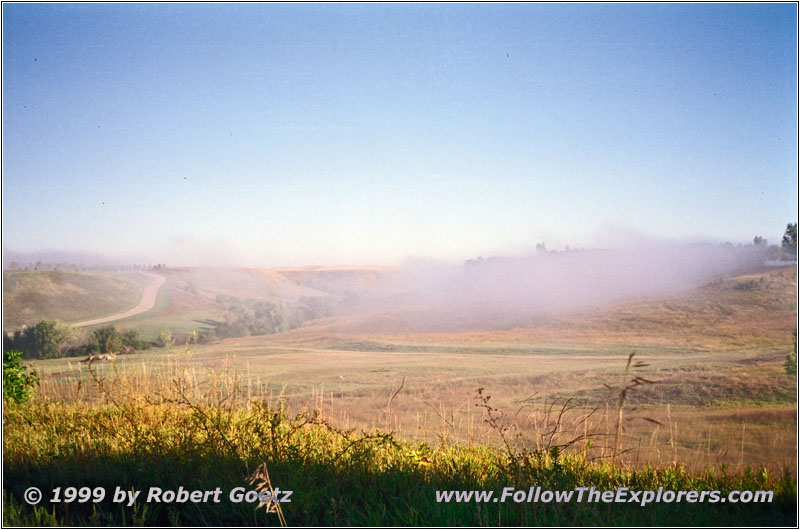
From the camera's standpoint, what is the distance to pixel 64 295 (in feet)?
19.5

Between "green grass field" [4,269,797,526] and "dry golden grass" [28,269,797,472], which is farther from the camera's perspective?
"dry golden grass" [28,269,797,472]

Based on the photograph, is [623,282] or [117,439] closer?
[117,439]

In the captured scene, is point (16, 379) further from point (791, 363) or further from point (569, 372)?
point (791, 363)

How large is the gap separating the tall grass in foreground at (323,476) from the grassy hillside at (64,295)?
5.67 feet

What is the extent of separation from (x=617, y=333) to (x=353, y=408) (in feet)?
8.82

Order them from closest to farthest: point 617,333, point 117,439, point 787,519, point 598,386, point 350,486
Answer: point 787,519
point 350,486
point 117,439
point 598,386
point 617,333

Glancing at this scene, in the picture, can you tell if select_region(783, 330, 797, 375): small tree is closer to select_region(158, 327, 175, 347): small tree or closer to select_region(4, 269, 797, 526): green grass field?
select_region(4, 269, 797, 526): green grass field

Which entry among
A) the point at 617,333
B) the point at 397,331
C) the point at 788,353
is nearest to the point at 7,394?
the point at 397,331

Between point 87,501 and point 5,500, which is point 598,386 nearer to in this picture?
point 87,501

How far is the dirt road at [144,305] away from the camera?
5.89 meters

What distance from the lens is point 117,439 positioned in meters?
3.85

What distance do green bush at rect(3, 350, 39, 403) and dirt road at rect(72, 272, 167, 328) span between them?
74cm

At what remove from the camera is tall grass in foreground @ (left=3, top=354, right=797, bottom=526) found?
279 cm

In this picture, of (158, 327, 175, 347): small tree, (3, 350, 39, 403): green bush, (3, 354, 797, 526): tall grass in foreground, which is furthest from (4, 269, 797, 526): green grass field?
(158, 327, 175, 347): small tree
